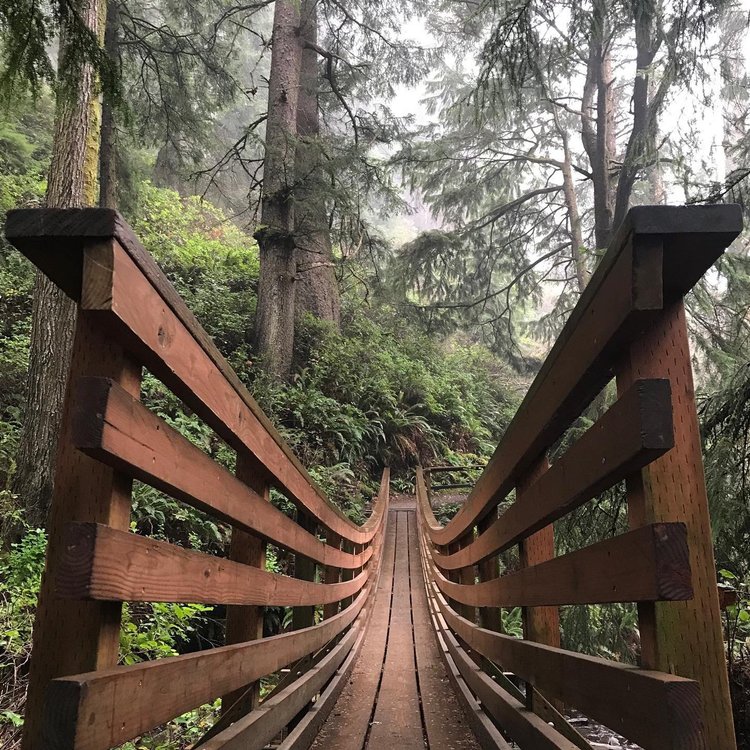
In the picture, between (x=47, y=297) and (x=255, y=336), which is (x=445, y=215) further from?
(x=47, y=297)

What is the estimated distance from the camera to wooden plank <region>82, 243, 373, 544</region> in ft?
3.74

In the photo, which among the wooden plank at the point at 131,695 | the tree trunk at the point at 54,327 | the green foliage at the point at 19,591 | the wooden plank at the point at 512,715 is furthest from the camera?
the tree trunk at the point at 54,327

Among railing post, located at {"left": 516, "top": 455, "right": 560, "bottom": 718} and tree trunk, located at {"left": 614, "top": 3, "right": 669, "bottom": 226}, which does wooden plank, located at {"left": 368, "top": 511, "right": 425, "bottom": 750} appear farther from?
tree trunk, located at {"left": 614, "top": 3, "right": 669, "bottom": 226}

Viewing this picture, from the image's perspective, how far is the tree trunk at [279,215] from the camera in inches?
409

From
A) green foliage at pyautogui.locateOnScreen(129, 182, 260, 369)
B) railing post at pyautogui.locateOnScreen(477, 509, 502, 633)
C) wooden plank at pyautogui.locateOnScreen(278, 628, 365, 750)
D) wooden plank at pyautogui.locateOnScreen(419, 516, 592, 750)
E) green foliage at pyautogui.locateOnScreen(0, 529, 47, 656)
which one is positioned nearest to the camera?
wooden plank at pyautogui.locateOnScreen(419, 516, 592, 750)

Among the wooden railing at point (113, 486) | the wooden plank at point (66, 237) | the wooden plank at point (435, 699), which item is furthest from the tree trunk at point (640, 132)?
the wooden plank at point (66, 237)

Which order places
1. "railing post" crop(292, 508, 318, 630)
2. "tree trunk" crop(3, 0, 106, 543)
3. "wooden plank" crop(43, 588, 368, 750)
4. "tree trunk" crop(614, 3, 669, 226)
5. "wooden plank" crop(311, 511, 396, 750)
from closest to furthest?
"wooden plank" crop(43, 588, 368, 750) → "wooden plank" crop(311, 511, 396, 750) → "railing post" crop(292, 508, 318, 630) → "tree trunk" crop(3, 0, 106, 543) → "tree trunk" crop(614, 3, 669, 226)

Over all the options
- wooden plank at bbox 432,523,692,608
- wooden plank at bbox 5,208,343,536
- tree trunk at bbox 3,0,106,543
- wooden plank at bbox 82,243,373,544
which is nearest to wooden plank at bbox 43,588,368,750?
wooden plank at bbox 82,243,373,544

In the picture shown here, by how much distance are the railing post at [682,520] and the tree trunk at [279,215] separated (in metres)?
9.59

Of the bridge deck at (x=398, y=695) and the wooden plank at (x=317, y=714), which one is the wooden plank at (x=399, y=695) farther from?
the wooden plank at (x=317, y=714)

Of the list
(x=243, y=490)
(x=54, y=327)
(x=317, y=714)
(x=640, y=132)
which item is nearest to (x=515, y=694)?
(x=317, y=714)

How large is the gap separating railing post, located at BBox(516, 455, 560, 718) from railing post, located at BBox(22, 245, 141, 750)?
4.71 feet

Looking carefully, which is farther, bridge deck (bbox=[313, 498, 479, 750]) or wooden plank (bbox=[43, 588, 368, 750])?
bridge deck (bbox=[313, 498, 479, 750])

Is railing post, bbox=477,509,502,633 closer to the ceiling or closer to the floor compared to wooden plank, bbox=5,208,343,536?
closer to the floor
